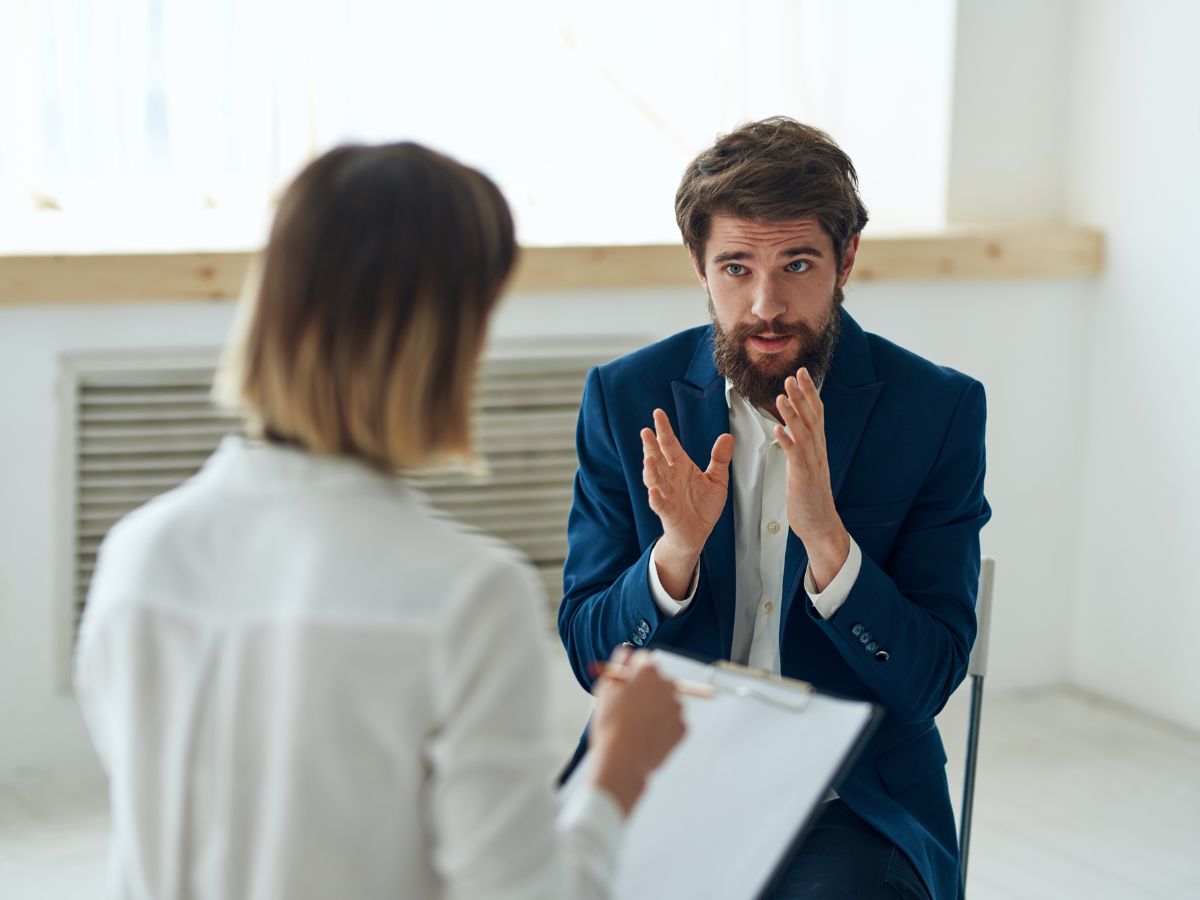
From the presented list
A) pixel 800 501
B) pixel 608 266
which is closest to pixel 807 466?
pixel 800 501

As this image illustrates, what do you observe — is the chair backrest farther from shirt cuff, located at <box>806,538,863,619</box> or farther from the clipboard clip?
the clipboard clip

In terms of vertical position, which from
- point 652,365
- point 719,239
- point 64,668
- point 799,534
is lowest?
point 64,668

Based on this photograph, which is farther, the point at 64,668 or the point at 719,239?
the point at 64,668

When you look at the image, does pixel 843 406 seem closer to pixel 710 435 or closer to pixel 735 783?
pixel 710 435

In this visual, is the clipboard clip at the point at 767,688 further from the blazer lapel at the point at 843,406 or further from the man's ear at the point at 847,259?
the man's ear at the point at 847,259

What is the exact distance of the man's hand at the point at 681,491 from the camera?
154cm

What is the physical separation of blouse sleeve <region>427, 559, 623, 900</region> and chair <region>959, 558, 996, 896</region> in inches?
39.7

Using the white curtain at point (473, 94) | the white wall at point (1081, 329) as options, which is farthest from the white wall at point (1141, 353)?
the white curtain at point (473, 94)

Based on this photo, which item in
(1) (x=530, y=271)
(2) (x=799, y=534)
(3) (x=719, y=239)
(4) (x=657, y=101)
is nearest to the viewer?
(2) (x=799, y=534)

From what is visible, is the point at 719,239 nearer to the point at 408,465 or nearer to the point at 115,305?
the point at 408,465

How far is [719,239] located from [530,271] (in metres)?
1.43

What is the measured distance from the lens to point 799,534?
1.55 m

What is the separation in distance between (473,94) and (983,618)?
6.71ft

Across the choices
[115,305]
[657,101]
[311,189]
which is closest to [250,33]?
[115,305]
